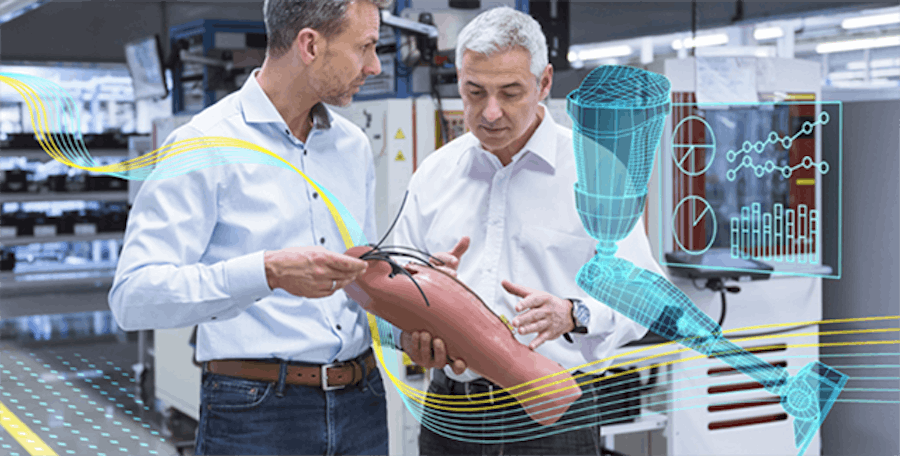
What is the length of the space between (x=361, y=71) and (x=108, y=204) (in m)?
10.0

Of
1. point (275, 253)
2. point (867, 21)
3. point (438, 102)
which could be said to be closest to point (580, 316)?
point (275, 253)

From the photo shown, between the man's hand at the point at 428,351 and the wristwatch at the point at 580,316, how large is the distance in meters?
0.24

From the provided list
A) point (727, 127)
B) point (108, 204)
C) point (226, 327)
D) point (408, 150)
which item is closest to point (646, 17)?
point (108, 204)

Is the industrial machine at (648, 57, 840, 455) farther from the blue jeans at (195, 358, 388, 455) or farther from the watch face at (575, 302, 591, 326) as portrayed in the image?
the blue jeans at (195, 358, 388, 455)

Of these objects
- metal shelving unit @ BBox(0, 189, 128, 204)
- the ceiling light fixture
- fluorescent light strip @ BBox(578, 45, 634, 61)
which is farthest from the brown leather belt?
fluorescent light strip @ BBox(578, 45, 634, 61)

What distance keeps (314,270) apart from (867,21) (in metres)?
8.53

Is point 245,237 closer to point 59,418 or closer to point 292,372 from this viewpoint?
point 292,372

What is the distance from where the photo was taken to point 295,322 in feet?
5.21

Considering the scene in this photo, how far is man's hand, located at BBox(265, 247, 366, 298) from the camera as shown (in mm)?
1216

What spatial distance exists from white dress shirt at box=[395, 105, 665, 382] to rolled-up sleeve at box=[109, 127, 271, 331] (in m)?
0.46

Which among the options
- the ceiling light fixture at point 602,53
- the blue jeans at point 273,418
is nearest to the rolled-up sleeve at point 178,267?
the blue jeans at point 273,418

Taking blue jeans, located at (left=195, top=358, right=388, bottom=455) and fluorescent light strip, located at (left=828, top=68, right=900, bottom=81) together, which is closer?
blue jeans, located at (left=195, top=358, right=388, bottom=455)

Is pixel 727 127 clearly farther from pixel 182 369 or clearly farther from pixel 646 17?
pixel 646 17

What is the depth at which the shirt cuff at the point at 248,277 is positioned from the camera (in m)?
1.32
